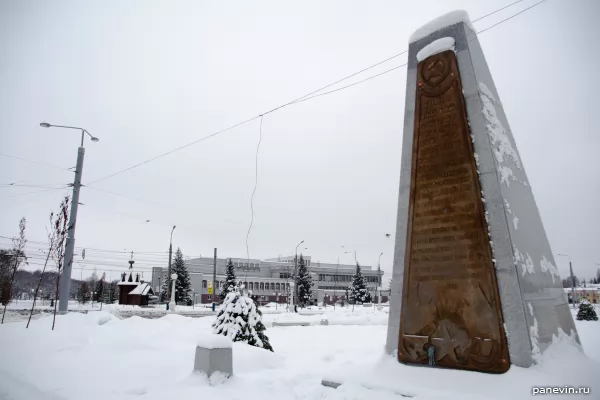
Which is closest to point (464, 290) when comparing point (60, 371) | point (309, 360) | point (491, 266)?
point (491, 266)

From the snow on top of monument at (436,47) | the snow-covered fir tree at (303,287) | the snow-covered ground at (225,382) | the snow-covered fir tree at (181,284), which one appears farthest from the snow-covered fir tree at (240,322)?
the snow-covered fir tree at (303,287)

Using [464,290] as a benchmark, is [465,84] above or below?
above

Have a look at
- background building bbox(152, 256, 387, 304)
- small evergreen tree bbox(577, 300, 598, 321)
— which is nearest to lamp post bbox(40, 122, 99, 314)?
small evergreen tree bbox(577, 300, 598, 321)

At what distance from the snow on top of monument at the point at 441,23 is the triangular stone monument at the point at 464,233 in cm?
2

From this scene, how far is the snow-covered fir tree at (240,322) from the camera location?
9.83m

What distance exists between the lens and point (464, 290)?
515 cm

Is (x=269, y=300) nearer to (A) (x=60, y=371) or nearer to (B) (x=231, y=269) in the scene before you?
(B) (x=231, y=269)

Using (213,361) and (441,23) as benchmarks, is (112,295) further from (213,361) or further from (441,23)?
(441,23)

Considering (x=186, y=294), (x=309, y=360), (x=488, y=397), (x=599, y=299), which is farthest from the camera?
(x=599, y=299)

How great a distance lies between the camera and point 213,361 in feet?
20.3

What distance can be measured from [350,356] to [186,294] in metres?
52.9

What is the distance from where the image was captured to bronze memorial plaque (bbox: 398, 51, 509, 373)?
495 cm

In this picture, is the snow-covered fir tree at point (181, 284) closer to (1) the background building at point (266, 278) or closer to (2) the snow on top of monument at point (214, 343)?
(1) the background building at point (266, 278)

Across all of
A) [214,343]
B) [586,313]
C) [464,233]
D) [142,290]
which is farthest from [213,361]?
[142,290]
